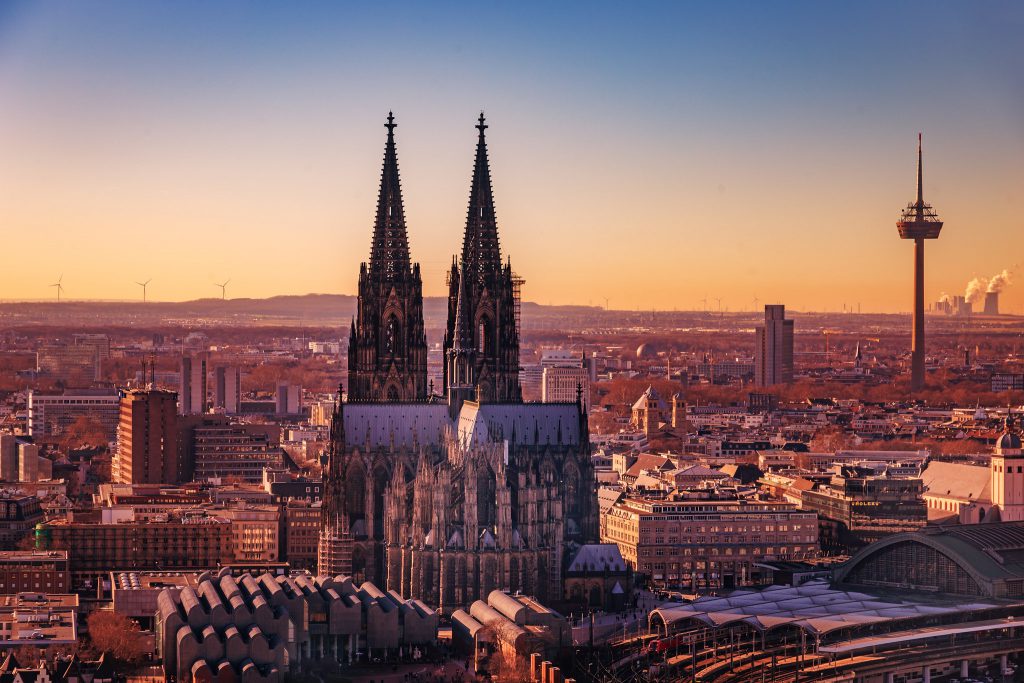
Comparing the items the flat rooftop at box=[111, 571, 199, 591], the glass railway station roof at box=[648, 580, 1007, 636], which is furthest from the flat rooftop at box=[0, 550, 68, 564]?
the glass railway station roof at box=[648, 580, 1007, 636]

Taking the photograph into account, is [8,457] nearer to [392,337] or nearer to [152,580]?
[392,337]

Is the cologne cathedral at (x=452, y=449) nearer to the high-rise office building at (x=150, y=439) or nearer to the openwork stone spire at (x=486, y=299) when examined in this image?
the openwork stone spire at (x=486, y=299)

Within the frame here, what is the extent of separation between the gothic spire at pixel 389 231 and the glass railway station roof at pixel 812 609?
24.1m

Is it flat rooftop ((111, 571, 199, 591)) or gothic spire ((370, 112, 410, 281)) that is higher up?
gothic spire ((370, 112, 410, 281))

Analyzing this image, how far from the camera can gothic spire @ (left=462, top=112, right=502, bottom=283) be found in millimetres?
107062

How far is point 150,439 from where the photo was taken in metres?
153

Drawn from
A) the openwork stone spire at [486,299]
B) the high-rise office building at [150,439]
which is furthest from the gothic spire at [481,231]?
the high-rise office building at [150,439]

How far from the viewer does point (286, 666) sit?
80625 mm

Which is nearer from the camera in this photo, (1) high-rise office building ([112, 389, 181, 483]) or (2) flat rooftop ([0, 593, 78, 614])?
(2) flat rooftop ([0, 593, 78, 614])

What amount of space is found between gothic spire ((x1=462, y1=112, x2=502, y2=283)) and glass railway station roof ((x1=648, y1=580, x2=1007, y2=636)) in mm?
21854

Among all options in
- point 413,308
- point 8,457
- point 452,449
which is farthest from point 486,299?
point 8,457

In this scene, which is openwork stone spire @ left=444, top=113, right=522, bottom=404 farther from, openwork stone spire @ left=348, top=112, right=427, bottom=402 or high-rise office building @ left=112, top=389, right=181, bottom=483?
high-rise office building @ left=112, top=389, right=181, bottom=483

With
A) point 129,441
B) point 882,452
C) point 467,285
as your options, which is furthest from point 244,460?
point 467,285

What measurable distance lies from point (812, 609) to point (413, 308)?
29553 millimetres
